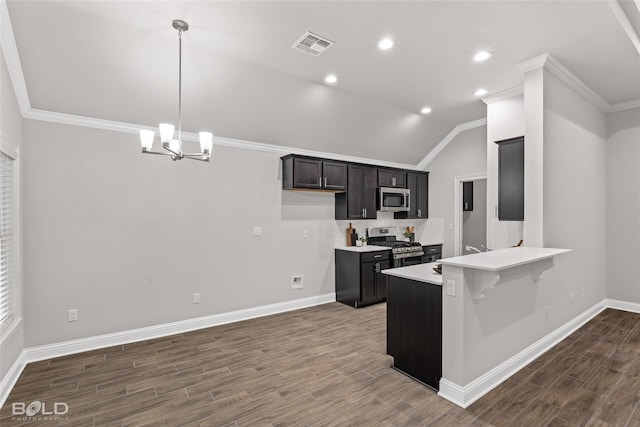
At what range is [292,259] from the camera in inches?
194

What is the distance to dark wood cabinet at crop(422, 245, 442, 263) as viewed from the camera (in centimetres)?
589

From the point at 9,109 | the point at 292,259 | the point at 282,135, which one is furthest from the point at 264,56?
the point at 292,259

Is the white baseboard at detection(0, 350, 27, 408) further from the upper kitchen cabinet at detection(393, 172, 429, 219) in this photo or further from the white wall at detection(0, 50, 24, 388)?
the upper kitchen cabinet at detection(393, 172, 429, 219)

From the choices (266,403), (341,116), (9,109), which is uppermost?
(341,116)

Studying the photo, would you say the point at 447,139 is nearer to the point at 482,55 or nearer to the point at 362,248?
the point at 362,248

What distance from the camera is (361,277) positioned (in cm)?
488

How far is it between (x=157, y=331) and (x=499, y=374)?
3724mm

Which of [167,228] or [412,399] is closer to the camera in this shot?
[412,399]

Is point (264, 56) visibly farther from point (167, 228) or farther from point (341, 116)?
point (167, 228)

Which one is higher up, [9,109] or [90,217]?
[9,109]

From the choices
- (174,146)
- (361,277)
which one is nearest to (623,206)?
(361,277)

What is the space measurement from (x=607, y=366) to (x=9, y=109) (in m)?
5.97

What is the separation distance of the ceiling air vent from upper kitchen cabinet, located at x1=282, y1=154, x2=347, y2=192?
172cm

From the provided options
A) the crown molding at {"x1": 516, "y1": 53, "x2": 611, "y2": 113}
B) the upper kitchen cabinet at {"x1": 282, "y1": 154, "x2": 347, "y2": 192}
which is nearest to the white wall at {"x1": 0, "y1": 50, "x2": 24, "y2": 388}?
the upper kitchen cabinet at {"x1": 282, "y1": 154, "x2": 347, "y2": 192}
